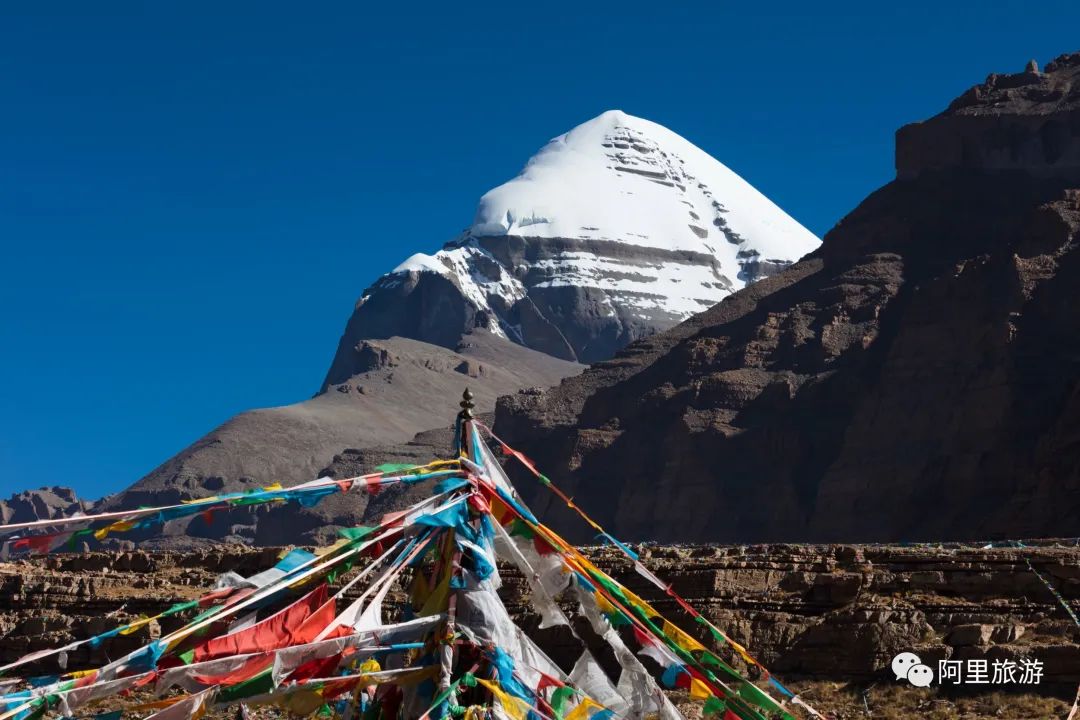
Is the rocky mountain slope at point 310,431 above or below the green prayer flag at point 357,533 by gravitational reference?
above

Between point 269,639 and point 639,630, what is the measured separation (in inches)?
123

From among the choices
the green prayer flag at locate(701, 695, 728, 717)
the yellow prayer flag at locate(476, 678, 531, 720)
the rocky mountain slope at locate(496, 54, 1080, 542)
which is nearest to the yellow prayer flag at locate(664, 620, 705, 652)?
Result: the green prayer flag at locate(701, 695, 728, 717)

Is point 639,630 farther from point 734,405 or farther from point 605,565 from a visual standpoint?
point 734,405

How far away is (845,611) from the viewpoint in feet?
114

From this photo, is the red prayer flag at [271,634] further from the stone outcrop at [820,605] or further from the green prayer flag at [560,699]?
the stone outcrop at [820,605]

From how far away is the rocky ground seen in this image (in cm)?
2967

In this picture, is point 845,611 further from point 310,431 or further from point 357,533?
point 310,431

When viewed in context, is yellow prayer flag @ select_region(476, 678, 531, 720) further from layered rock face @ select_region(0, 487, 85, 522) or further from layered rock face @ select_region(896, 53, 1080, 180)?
layered rock face @ select_region(0, 487, 85, 522)
